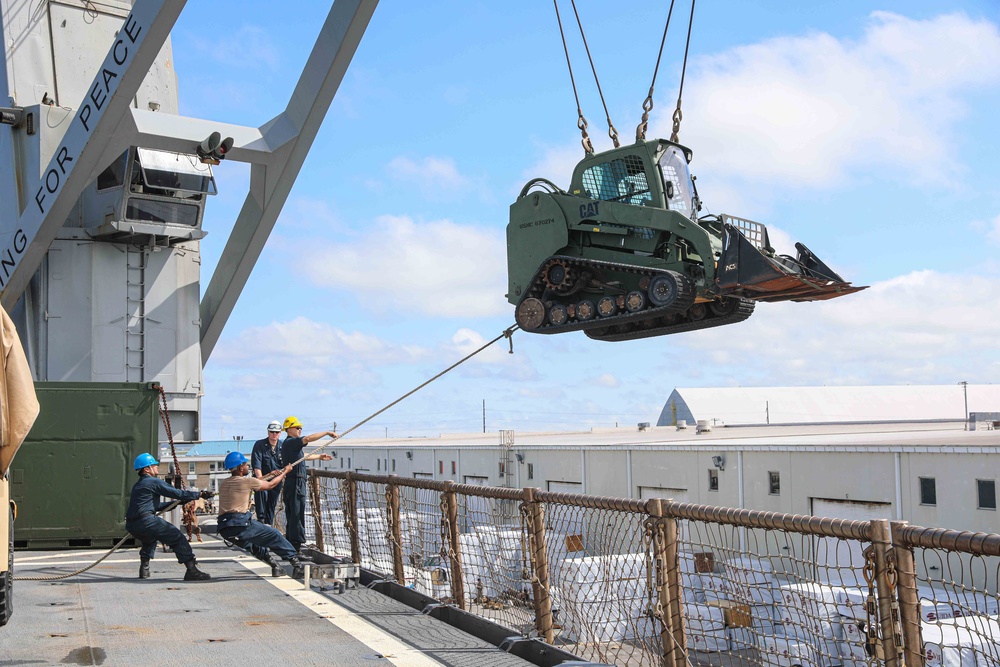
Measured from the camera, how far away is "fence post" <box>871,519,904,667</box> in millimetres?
4215

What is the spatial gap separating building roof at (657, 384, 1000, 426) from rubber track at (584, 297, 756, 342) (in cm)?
5381

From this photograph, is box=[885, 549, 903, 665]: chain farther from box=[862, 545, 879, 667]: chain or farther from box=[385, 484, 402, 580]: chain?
box=[385, 484, 402, 580]: chain

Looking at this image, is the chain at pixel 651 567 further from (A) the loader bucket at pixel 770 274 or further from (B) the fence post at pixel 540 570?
(A) the loader bucket at pixel 770 274

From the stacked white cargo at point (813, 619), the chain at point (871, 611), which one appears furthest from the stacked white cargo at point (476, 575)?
the chain at point (871, 611)

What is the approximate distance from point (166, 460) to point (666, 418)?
55.2 m

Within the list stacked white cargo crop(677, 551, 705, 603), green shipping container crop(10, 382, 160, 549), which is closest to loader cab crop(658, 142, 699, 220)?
stacked white cargo crop(677, 551, 705, 603)

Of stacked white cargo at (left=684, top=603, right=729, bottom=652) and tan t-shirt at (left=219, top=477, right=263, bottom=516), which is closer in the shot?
stacked white cargo at (left=684, top=603, right=729, bottom=652)

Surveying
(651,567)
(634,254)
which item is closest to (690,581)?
(651,567)

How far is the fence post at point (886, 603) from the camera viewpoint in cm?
421

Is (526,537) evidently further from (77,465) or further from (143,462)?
(77,465)

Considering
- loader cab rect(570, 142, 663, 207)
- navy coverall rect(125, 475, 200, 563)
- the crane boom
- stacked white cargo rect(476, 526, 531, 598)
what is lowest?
stacked white cargo rect(476, 526, 531, 598)

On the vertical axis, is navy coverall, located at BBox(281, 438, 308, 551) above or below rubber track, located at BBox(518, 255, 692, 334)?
below

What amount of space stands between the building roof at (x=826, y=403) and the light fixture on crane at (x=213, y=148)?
5426 cm

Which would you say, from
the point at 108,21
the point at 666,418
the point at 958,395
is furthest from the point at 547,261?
the point at 958,395
